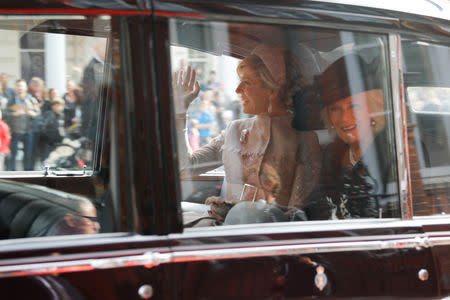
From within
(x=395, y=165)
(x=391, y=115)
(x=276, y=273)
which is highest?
(x=391, y=115)

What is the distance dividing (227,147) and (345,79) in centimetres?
53

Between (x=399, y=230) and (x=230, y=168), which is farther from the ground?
(x=230, y=168)

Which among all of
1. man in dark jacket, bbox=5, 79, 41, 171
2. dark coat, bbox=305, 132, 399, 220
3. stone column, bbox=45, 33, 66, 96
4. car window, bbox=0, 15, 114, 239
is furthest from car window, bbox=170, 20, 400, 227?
man in dark jacket, bbox=5, 79, 41, 171

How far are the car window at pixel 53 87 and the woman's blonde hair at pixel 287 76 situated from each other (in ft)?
1.86

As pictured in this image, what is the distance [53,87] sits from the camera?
2.06 meters

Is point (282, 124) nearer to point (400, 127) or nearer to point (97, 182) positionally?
point (400, 127)

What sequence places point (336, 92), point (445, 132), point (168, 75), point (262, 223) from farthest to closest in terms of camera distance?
point (445, 132)
point (336, 92)
point (262, 223)
point (168, 75)

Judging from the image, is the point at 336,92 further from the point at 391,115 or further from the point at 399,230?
the point at 399,230

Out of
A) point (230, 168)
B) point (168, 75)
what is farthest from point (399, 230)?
point (168, 75)

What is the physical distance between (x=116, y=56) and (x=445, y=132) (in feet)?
4.45

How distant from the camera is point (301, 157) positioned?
7.48 ft

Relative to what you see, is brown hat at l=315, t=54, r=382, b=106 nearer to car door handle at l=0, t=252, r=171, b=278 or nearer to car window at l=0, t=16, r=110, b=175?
car window at l=0, t=16, r=110, b=175

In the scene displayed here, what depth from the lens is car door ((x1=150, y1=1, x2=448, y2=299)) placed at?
Answer: 5.74 feet

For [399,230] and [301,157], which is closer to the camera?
[399,230]
